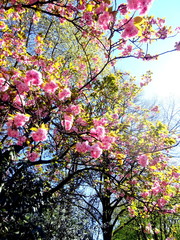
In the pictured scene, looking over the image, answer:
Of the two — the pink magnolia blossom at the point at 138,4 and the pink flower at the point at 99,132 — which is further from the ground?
the pink magnolia blossom at the point at 138,4

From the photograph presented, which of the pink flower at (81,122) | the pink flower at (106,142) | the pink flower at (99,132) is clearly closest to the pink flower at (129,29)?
the pink flower at (99,132)

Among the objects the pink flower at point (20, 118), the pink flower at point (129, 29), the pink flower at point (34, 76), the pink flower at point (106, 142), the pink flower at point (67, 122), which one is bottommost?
the pink flower at point (106, 142)

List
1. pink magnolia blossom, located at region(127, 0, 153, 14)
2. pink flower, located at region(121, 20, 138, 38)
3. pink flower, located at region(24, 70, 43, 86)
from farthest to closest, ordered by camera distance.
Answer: pink flower, located at region(24, 70, 43, 86)
pink flower, located at region(121, 20, 138, 38)
pink magnolia blossom, located at region(127, 0, 153, 14)

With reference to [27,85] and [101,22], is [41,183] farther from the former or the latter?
[101,22]

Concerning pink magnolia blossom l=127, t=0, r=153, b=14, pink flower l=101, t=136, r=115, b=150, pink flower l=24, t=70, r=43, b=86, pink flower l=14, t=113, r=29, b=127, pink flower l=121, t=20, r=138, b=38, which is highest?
pink magnolia blossom l=127, t=0, r=153, b=14

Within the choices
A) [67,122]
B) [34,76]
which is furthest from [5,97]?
[67,122]

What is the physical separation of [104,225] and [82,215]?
90 cm

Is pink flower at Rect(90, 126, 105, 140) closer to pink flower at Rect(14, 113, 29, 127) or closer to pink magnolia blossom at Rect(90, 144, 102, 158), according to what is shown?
pink magnolia blossom at Rect(90, 144, 102, 158)

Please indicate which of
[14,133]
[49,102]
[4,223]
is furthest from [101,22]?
[4,223]

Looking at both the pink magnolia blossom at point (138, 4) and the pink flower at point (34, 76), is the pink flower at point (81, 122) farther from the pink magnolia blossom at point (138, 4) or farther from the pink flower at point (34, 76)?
the pink magnolia blossom at point (138, 4)

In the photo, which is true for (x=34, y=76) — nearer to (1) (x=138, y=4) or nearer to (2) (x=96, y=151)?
(2) (x=96, y=151)

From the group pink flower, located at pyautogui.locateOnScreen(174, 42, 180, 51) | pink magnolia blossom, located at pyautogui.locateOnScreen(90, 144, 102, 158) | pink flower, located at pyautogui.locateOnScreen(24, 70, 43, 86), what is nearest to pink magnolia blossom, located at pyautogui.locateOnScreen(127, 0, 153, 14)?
pink flower, located at pyautogui.locateOnScreen(174, 42, 180, 51)

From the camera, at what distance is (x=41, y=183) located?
3920 mm

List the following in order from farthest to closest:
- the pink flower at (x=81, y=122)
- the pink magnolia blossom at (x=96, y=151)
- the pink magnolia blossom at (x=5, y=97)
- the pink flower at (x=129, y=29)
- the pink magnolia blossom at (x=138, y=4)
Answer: the pink flower at (x=81, y=122) < the pink magnolia blossom at (x=5, y=97) < the pink magnolia blossom at (x=96, y=151) < the pink flower at (x=129, y=29) < the pink magnolia blossom at (x=138, y=4)
